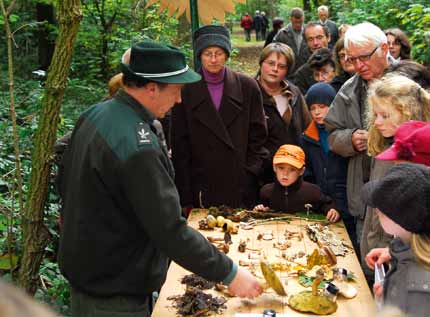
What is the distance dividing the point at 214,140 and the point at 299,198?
773 mm

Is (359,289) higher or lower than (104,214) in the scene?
lower

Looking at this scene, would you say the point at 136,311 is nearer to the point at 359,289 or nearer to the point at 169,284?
the point at 169,284

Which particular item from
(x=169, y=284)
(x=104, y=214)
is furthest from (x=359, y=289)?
(x=104, y=214)

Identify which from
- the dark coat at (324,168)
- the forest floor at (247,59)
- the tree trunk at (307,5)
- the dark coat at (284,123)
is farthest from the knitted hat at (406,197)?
the tree trunk at (307,5)

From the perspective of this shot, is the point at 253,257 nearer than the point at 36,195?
No

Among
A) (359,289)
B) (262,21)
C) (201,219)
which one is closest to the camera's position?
(359,289)

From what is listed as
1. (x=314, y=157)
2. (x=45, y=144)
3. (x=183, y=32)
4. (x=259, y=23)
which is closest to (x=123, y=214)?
(x=45, y=144)

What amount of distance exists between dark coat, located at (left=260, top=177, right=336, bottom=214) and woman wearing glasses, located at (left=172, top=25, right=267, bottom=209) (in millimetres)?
424

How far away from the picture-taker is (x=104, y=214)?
99.8 inches

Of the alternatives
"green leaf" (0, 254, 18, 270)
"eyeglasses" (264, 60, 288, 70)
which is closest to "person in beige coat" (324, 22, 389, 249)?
"eyeglasses" (264, 60, 288, 70)

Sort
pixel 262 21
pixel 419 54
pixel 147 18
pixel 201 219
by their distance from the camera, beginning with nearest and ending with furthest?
1. pixel 201 219
2. pixel 419 54
3. pixel 147 18
4. pixel 262 21

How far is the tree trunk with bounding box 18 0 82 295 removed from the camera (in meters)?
3.11

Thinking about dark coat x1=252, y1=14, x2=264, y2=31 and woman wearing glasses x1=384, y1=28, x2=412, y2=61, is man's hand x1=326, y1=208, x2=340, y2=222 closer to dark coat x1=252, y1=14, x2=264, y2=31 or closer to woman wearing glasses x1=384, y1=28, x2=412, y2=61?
woman wearing glasses x1=384, y1=28, x2=412, y2=61

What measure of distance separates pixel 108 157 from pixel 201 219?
5.92 ft
